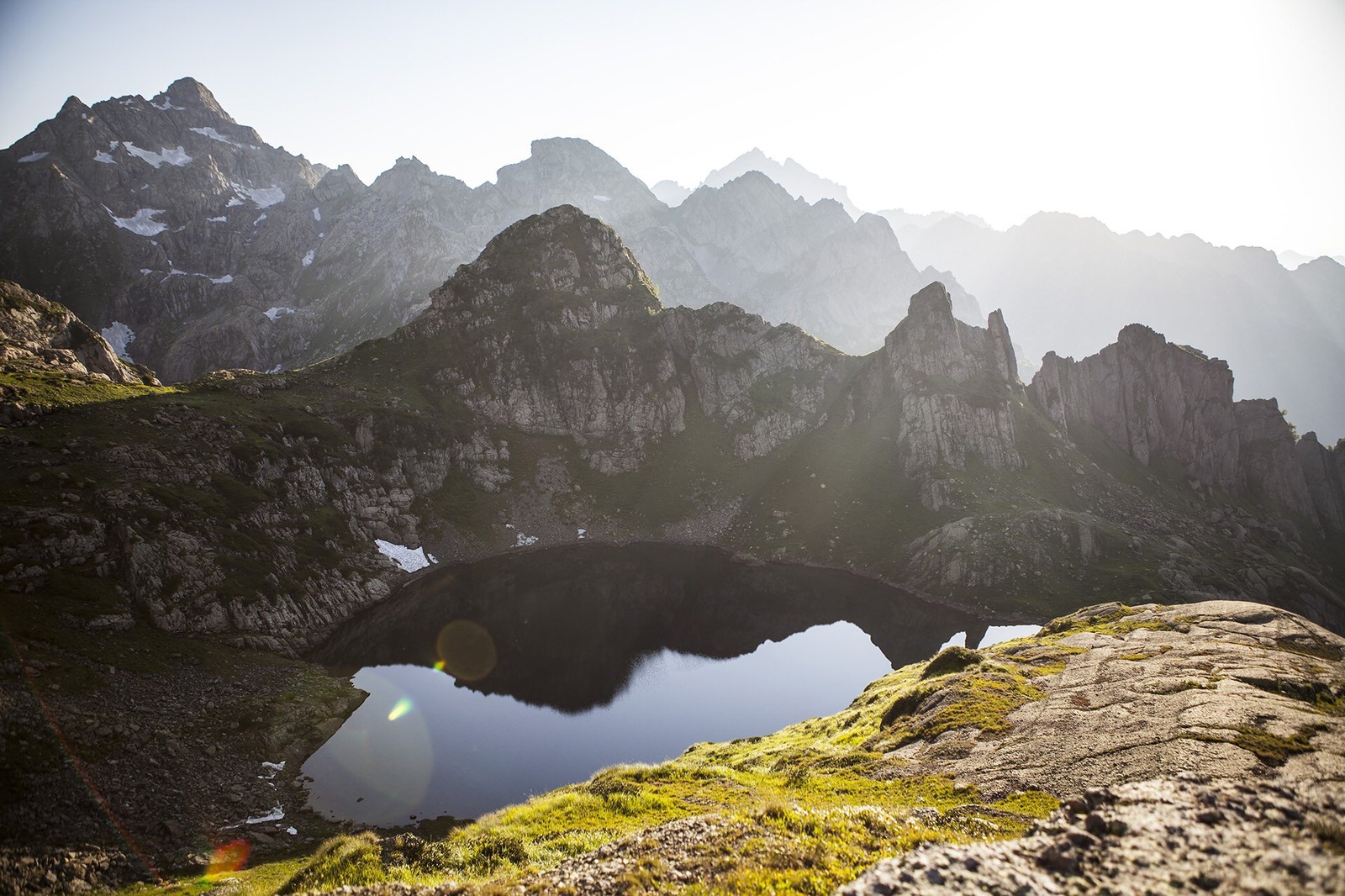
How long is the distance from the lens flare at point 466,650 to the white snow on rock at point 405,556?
77.1 ft

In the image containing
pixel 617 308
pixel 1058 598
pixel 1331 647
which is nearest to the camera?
pixel 1331 647

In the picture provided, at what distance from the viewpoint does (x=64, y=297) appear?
632ft

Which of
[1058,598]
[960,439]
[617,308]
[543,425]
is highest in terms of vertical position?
[617,308]

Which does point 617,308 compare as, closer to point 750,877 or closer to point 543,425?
point 543,425

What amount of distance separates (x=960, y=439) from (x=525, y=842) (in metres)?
120

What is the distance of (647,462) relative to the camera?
140 m

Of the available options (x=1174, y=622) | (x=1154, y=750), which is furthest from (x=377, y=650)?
(x=1174, y=622)

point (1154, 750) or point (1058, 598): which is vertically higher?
point (1154, 750)

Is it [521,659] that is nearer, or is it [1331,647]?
[1331,647]

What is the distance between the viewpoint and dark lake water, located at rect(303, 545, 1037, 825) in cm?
4722

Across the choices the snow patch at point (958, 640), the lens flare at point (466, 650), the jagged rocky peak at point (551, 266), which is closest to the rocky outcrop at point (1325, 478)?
the snow patch at point (958, 640)

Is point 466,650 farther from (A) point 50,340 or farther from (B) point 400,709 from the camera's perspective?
(A) point 50,340

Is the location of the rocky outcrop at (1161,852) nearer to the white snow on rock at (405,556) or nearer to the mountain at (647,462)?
the mountain at (647,462)

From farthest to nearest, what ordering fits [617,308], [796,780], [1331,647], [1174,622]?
1. [617,308]
2. [1174,622]
3. [1331,647]
4. [796,780]
